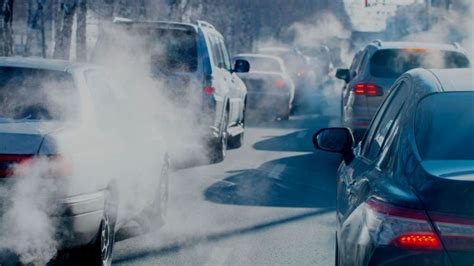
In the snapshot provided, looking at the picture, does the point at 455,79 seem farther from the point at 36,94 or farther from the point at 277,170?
the point at 277,170

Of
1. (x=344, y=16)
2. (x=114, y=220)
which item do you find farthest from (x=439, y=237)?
(x=344, y=16)

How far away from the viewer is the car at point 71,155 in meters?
6.39

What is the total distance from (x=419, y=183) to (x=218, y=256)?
453cm

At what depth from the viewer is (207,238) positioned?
29.6ft

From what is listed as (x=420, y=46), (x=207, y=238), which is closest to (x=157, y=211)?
(x=207, y=238)

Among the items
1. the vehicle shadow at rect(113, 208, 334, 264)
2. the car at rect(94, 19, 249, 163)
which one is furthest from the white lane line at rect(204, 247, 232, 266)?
the car at rect(94, 19, 249, 163)

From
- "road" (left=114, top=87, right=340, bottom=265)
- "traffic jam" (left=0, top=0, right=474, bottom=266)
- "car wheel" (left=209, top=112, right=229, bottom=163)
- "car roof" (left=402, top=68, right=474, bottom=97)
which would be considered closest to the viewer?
"traffic jam" (left=0, top=0, right=474, bottom=266)

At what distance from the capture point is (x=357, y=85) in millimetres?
14312

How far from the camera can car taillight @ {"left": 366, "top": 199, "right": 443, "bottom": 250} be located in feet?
Result: 12.0

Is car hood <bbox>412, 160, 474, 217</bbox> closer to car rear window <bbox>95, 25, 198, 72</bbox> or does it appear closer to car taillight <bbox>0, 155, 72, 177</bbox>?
car taillight <bbox>0, 155, 72, 177</bbox>

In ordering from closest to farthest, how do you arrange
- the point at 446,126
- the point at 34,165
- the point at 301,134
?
the point at 446,126, the point at 34,165, the point at 301,134

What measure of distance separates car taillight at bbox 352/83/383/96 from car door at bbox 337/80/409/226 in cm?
773

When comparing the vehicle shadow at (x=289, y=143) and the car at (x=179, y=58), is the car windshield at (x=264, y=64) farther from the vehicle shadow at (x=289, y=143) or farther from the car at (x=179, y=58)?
the car at (x=179, y=58)

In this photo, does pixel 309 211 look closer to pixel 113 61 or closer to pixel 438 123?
pixel 113 61
